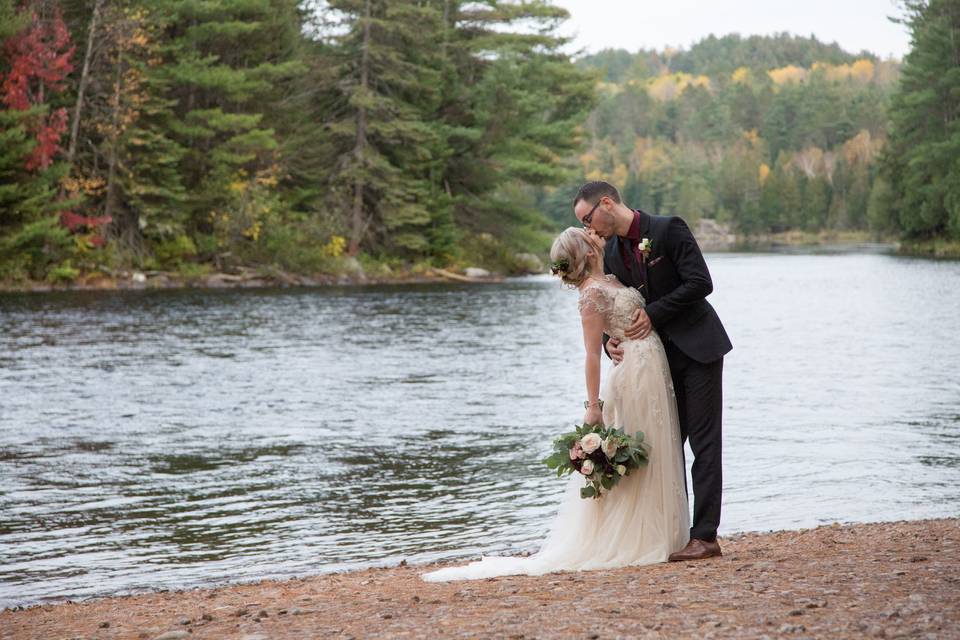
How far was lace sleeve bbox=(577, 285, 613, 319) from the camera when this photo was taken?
7.52 metres

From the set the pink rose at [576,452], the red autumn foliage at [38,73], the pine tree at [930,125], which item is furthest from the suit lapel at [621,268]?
the pine tree at [930,125]

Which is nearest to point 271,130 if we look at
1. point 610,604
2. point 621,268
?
point 621,268

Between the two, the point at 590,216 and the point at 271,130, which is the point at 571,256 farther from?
the point at 271,130

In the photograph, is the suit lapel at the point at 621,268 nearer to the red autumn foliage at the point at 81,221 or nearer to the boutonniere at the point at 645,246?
the boutonniere at the point at 645,246

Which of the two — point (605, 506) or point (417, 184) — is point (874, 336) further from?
point (417, 184)

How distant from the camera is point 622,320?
7586 mm

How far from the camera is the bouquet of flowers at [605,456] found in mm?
7453

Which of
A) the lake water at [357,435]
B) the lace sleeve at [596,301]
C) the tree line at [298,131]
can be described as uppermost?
the tree line at [298,131]

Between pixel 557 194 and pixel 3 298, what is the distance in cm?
7381

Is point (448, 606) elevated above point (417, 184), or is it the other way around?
point (417, 184)

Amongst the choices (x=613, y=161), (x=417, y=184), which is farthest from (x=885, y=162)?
(x=613, y=161)

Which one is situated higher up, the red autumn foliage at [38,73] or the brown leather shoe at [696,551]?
the red autumn foliage at [38,73]

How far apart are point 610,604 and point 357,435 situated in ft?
35.1

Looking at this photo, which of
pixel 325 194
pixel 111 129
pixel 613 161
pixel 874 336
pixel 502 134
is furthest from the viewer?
pixel 613 161
